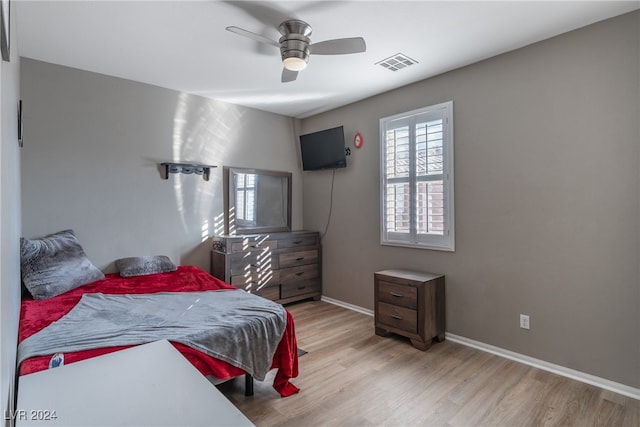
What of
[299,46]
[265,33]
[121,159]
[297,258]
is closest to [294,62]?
[299,46]

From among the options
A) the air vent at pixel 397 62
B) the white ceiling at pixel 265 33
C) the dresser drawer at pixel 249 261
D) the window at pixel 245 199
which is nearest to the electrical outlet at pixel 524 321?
the white ceiling at pixel 265 33

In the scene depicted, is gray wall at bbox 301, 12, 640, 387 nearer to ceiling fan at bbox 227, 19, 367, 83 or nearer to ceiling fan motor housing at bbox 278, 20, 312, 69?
ceiling fan at bbox 227, 19, 367, 83

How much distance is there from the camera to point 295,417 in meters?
2.03

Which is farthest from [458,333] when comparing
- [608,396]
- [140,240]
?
[140,240]

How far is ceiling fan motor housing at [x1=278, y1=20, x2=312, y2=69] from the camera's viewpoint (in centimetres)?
234

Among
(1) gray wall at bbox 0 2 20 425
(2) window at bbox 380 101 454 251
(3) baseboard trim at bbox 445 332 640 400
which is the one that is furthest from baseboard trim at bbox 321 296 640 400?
(1) gray wall at bbox 0 2 20 425

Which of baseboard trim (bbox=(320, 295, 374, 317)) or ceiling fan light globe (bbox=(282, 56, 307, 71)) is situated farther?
Result: baseboard trim (bbox=(320, 295, 374, 317))

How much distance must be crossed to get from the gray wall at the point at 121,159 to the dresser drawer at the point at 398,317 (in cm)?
Result: 218

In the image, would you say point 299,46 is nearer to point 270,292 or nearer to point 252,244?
point 252,244

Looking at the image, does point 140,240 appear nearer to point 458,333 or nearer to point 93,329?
point 93,329

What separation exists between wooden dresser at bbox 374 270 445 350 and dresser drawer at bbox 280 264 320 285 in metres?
1.29

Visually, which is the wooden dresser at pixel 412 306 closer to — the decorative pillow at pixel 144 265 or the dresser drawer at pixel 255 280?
the dresser drawer at pixel 255 280

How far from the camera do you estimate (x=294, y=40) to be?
7.72 feet

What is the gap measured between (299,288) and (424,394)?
7.59 ft
